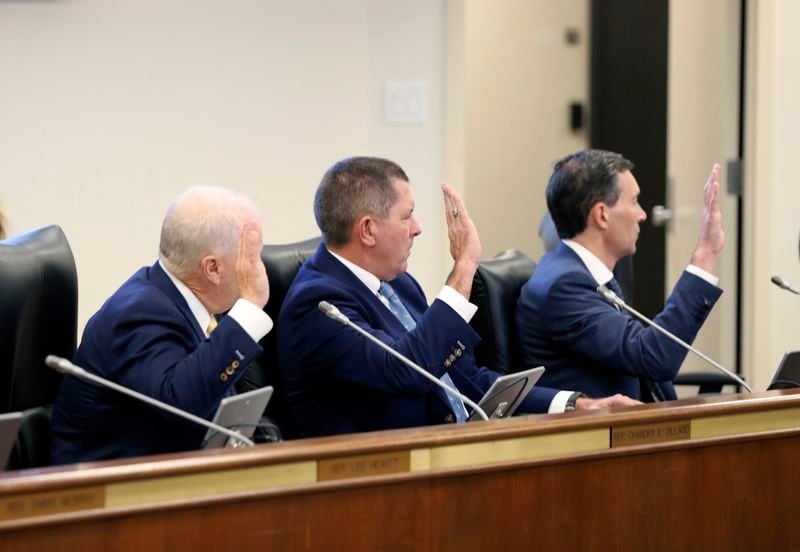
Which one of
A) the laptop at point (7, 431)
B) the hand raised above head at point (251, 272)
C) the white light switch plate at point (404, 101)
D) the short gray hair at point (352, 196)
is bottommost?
the laptop at point (7, 431)

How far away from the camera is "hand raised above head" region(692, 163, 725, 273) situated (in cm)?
292

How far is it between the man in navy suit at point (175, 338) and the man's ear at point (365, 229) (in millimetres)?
308

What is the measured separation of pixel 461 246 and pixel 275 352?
0.47 m

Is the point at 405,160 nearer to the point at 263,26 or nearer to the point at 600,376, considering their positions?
the point at 263,26

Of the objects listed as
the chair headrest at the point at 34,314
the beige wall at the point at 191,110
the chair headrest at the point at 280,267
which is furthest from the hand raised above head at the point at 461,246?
the beige wall at the point at 191,110

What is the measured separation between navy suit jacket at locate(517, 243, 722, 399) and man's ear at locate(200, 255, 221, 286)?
3.02ft

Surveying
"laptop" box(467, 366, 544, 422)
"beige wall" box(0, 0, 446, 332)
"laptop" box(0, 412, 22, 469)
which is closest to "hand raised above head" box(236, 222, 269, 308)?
"laptop" box(467, 366, 544, 422)

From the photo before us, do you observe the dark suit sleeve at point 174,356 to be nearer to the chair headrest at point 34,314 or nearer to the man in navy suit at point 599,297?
the chair headrest at point 34,314

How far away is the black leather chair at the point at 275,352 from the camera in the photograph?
9.05 ft

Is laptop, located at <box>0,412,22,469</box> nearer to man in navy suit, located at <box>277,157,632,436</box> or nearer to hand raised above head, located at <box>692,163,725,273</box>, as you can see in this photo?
man in navy suit, located at <box>277,157,632,436</box>

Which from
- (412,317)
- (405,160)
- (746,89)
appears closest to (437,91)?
(405,160)

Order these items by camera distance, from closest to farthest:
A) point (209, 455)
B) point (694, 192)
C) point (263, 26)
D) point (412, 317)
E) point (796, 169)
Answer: point (209, 455) → point (412, 317) → point (263, 26) → point (796, 169) → point (694, 192)

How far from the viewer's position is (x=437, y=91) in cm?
429

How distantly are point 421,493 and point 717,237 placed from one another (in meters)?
1.32
